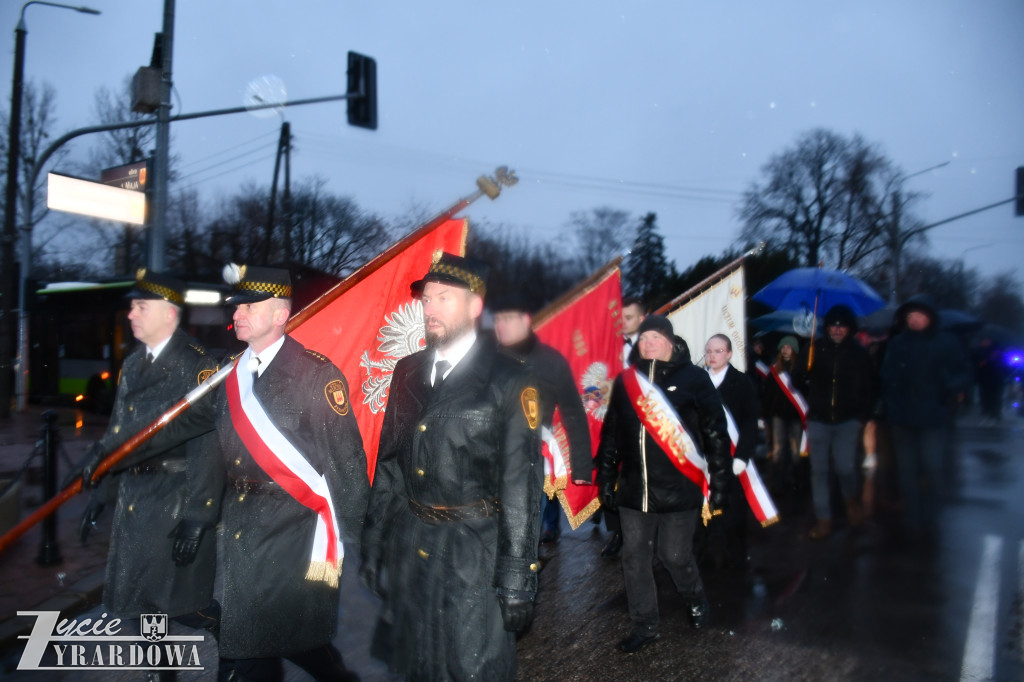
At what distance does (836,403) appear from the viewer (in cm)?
692

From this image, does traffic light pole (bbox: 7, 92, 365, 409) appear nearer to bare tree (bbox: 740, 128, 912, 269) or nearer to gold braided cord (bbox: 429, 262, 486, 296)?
gold braided cord (bbox: 429, 262, 486, 296)

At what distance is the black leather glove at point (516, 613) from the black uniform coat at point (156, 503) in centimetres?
151

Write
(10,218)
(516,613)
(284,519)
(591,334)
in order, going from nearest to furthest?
1. (516,613)
2. (284,519)
3. (591,334)
4. (10,218)

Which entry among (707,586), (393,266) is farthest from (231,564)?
(707,586)

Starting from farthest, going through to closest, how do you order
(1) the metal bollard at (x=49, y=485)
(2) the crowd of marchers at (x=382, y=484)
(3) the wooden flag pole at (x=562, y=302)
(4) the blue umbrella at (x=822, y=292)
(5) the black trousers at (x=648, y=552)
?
1. (4) the blue umbrella at (x=822, y=292)
2. (3) the wooden flag pole at (x=562, y=302)
3. (1) the metal bollard at (x=49, y=485)
4. (5) the black trousers at (x=648, y=552)
5. (2) the crowd of marchers at (x=382, y=484)

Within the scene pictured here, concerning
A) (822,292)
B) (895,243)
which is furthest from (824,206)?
(822,292)

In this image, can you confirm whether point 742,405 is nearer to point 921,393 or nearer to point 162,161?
point 921,393

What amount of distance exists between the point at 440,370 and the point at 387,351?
1.82 m

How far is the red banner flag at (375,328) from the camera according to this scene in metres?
4.51

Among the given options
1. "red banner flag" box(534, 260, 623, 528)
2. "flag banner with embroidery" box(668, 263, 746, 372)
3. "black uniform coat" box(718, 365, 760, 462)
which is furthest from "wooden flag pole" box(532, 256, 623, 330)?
"flag banner with embroidery" box(668, 263, 746, 372)

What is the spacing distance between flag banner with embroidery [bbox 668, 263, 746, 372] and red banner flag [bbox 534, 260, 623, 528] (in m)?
1.35

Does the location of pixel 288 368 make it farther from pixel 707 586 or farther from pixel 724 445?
pixel 707 586

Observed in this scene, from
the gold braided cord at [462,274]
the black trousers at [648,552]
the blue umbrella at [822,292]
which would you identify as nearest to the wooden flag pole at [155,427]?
the gold braided cord at [462,274]

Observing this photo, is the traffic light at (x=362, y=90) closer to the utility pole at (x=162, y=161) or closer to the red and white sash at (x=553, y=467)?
the utility pole at (x=162, y=161)
